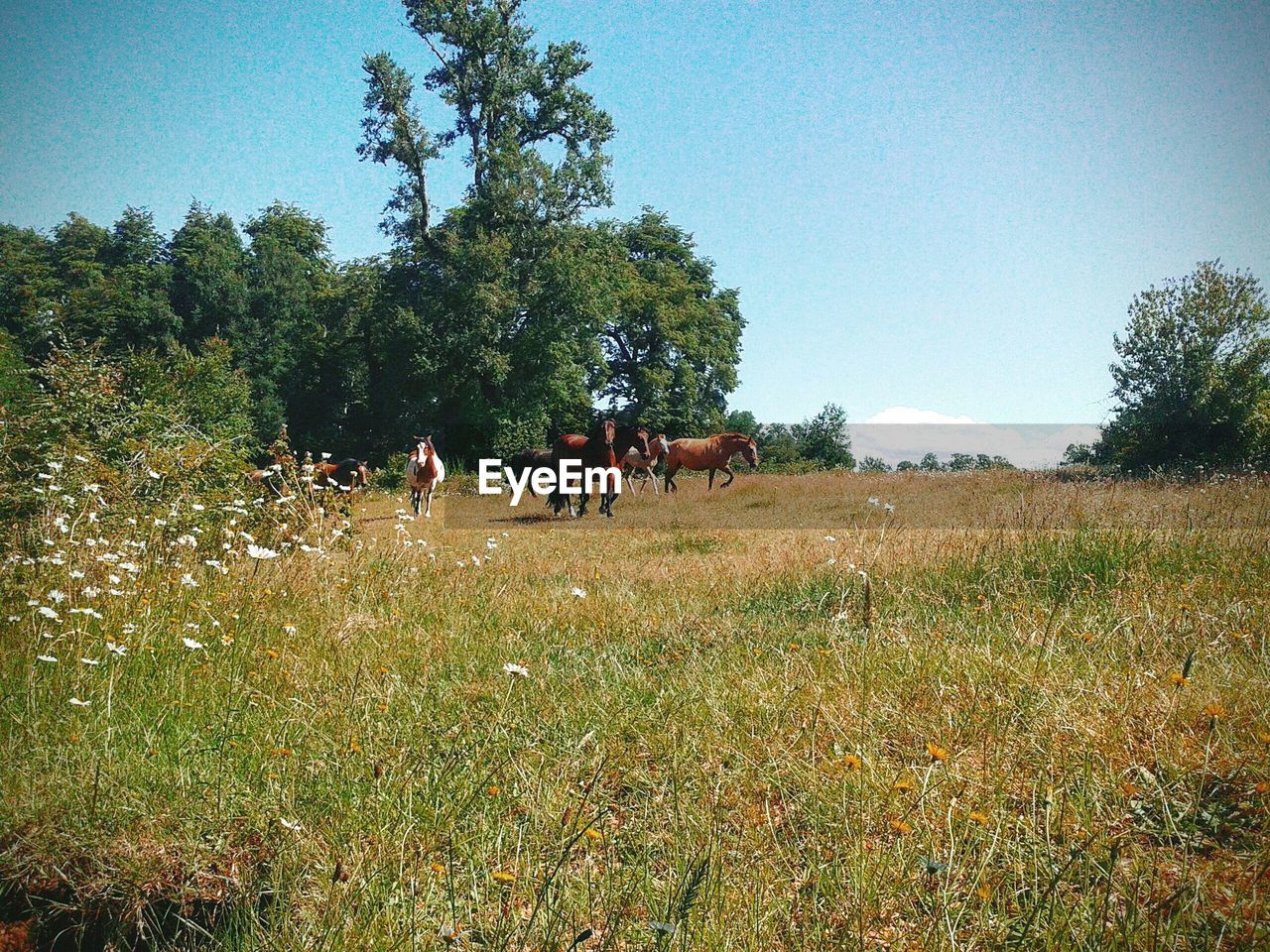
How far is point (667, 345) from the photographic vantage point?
42938 millimetres

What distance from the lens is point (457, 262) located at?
30906 mm

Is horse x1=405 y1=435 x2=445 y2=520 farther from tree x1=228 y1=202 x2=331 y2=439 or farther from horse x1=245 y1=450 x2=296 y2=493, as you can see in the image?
tree x1=228 y1=202 x2=331 y2=439

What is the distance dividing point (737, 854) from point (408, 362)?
105ft

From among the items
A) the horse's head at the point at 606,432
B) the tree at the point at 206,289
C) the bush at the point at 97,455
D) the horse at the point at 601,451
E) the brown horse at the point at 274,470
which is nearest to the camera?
the bush at the point at 97,455

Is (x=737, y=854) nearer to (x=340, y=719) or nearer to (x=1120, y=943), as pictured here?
(x=1120, y=943)

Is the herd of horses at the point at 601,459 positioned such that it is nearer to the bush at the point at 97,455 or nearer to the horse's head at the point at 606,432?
the horse's head at the point at 606,432

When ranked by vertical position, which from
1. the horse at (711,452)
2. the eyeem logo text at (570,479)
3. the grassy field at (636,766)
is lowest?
the grassy field at (636,766)

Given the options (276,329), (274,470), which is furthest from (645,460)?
(276,329)

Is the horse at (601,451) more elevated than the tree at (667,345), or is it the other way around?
the tree at (667,345)

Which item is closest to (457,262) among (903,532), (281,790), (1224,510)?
(903,532)

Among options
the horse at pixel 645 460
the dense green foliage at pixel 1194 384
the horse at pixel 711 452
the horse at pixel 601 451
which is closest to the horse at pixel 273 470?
the horse at pixel 601 451

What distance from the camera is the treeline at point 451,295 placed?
101ft

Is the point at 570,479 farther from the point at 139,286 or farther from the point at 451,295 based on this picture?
the point at 139,286

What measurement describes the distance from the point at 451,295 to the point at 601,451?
51.4ft
